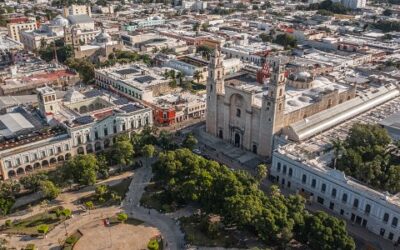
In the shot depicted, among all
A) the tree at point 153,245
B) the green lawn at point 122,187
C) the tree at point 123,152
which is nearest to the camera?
the tree at point 153,245

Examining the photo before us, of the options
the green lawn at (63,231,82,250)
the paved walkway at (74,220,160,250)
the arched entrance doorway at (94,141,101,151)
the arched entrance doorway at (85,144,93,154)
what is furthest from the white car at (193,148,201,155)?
the green lawn at (63,231,82,250)

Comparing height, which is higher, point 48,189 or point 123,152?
point 123,152

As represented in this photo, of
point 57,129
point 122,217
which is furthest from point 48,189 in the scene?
point 57,129

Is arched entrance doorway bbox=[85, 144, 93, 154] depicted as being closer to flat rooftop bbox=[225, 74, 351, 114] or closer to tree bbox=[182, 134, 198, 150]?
tree bbox=[182, 134, 198, 150]

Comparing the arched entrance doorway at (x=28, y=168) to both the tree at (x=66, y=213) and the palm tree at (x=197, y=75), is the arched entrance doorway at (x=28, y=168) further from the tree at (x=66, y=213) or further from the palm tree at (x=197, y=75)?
the palm tree at (x=197, y=75)

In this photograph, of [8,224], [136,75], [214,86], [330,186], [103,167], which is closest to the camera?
[8,224]

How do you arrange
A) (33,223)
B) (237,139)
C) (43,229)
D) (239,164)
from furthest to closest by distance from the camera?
(237,139) → (239,164) → (33,223) → (43,229)

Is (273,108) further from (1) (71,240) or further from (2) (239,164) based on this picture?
(1) (71,240)

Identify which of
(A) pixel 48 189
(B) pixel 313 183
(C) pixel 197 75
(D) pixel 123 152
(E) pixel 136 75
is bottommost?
(B) pixel 313 183

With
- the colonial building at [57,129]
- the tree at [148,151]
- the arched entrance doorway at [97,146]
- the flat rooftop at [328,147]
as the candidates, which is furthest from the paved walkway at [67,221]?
the flat rooftop at [328,147]
